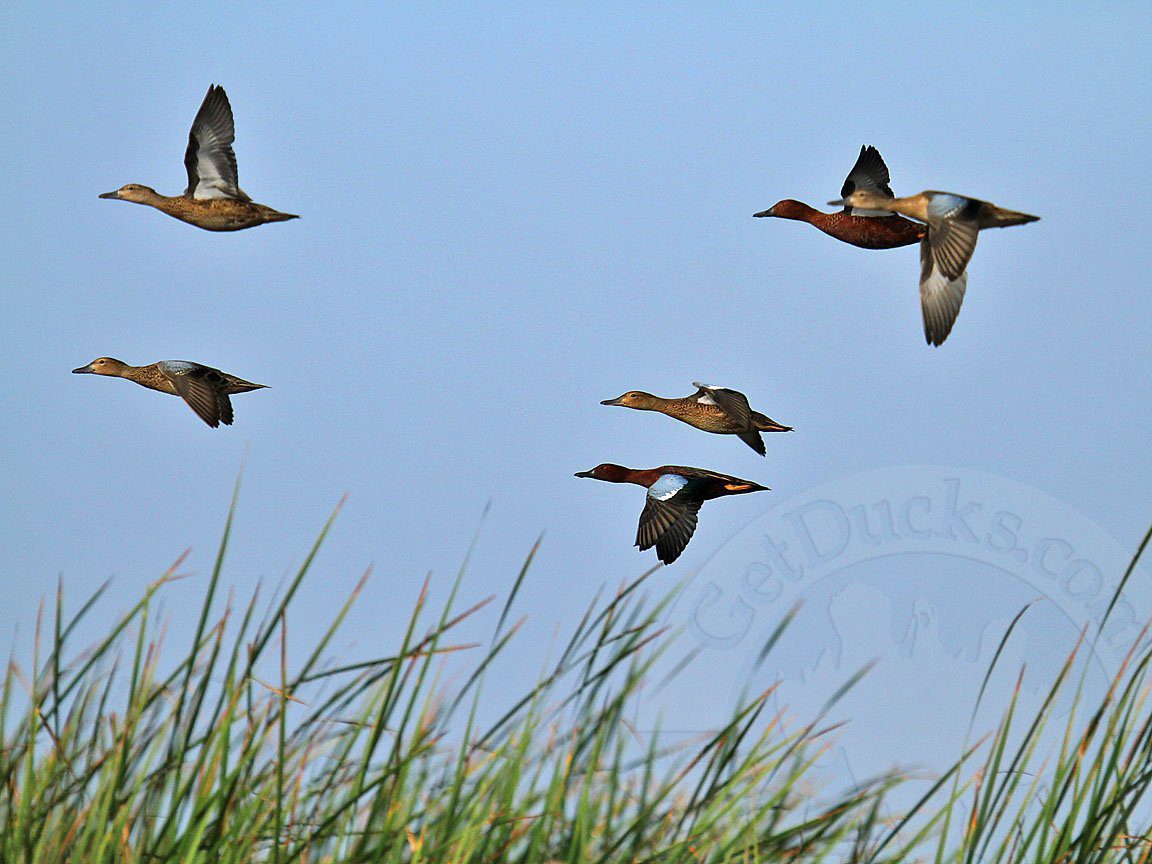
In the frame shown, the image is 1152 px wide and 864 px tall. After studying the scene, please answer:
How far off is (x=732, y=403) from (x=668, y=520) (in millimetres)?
848

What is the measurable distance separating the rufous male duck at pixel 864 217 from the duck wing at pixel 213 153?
12.1 feet

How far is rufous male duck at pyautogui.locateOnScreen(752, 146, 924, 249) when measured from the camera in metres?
8.17

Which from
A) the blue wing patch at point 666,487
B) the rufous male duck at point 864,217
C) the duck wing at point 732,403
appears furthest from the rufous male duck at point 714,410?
the rufous male duck at point 864,217

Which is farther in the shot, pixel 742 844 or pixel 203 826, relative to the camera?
pixel 742 844

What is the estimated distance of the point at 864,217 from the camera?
27.3 ft

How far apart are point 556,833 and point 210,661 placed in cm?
140

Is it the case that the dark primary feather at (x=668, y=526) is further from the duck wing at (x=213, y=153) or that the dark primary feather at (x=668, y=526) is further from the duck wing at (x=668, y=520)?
the duck wing at (x=213, y=153)

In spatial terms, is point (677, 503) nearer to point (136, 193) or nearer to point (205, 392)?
point (205, 392)

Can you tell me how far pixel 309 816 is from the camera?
4.36 metres

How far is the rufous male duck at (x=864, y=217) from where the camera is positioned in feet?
26.8

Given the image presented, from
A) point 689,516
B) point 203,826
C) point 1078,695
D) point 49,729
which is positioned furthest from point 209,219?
point 1078,695

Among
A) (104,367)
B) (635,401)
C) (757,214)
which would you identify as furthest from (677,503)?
(104,367)

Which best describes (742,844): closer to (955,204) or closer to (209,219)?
(955,204)

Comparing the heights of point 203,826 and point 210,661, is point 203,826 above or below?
below
